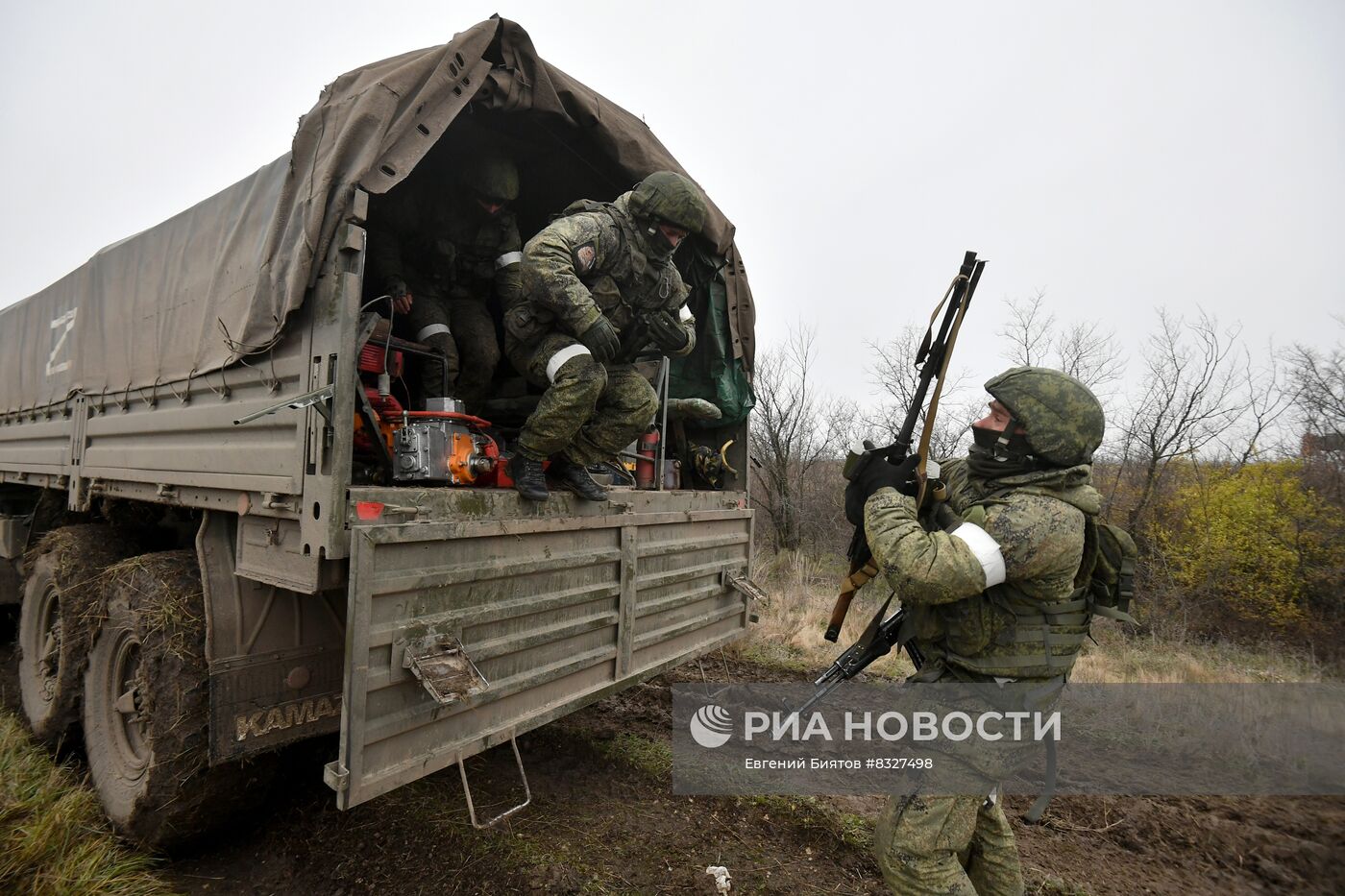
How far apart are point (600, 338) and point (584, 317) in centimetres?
10

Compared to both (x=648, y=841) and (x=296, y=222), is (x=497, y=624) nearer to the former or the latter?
(x=648, y=841)

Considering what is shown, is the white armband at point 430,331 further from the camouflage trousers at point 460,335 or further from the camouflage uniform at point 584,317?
the camouflage uniform at point 584,317

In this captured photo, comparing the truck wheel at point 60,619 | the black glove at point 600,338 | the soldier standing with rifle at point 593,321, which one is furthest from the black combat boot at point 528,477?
the truck wheel at point 60,619

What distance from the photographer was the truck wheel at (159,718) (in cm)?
240

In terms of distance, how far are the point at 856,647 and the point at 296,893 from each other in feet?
7.71

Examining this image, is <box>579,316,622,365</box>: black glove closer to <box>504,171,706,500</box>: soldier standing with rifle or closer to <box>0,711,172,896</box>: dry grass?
<box>504,171,706,500</box>: soldier standing with rifle

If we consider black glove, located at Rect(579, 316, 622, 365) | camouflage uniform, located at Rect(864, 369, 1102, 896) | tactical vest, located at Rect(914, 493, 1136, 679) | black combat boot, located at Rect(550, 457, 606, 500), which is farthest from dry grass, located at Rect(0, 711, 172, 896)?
tactical vest, located at Rect(914, 493, 1136, 679)

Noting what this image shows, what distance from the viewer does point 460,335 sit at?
3.60m

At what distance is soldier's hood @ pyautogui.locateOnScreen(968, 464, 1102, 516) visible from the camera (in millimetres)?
2137

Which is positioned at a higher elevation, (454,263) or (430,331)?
(454,263)

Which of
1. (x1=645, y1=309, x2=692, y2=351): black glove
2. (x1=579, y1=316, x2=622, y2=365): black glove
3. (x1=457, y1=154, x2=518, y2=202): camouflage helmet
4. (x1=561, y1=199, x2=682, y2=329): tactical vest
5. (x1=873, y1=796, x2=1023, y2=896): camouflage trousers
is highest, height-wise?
(x1=457, y1=154, x2=518, y2=202): camouflage helmet

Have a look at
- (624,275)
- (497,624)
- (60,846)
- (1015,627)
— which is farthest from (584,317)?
(60,846)

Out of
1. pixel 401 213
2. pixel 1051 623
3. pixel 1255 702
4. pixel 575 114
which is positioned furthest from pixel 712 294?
pixel 1255 702

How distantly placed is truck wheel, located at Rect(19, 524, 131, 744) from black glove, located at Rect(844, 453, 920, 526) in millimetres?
3259
